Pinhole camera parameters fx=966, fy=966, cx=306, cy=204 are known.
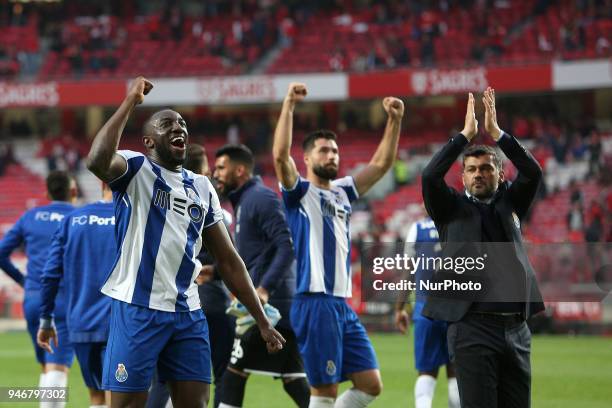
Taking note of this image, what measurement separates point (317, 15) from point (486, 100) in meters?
28.6

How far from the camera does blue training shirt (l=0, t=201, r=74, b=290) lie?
897 cm

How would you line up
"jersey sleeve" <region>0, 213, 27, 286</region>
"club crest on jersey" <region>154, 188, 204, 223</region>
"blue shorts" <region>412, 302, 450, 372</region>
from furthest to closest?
"jersey sleeve" <region>0, 213, 27, 286</region>, "blue shorts" <region>412, 302, 450, 372</region>, "club crest on jersey" <region>154, 188, 204, 223</region>

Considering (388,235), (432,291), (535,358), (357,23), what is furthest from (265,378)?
(357,23)

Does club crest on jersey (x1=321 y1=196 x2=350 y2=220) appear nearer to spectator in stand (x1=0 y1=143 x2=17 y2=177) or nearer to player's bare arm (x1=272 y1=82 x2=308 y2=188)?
player's bare arm (x1=272 y1=82 x2=308 y2=188)

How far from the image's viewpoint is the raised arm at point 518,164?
5816 mm

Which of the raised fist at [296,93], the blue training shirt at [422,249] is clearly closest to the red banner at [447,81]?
the blue training shirt at [422,249]

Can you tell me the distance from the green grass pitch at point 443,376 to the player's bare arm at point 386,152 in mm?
3307

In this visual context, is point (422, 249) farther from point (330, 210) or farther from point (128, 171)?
point (128, 171)

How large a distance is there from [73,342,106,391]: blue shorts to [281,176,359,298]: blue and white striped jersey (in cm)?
159

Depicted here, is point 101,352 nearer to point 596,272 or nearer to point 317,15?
point 596,272

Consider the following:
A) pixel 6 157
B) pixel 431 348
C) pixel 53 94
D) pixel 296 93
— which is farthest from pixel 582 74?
pixel 296 93

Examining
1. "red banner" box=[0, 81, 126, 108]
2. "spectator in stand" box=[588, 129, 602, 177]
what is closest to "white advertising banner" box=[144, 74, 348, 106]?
"red banner" box=[0, 81, 126, 108]

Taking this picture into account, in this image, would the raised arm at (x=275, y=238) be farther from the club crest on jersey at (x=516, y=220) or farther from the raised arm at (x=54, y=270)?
the club crest on jersey at (x=516, y=220)

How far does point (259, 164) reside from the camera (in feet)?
99.1
